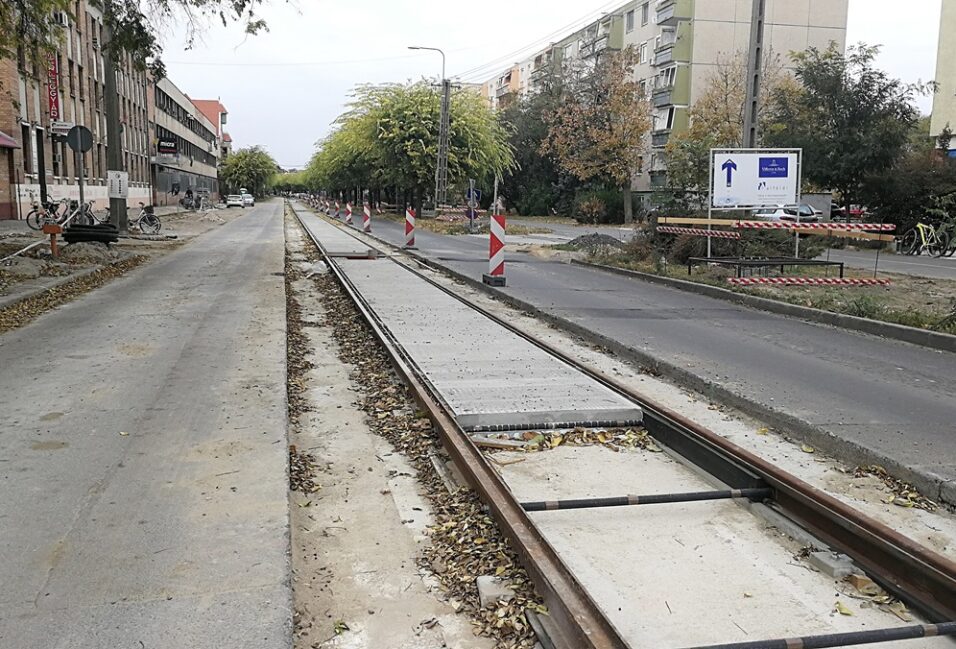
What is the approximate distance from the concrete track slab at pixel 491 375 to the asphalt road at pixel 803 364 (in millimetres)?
1323

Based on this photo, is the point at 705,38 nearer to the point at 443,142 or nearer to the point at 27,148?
the point at 443,142

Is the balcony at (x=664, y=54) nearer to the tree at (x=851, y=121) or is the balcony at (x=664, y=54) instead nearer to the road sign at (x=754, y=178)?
the tree at (x=851, y=121)

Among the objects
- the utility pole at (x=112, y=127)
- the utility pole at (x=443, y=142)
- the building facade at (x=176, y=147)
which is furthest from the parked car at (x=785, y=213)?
the building facade at (x=176, y=147)

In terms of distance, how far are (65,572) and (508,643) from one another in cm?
194

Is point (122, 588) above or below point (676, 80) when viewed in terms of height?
below

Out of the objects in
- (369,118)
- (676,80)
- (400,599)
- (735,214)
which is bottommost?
(400,599)

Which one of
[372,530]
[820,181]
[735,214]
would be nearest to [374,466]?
[372,530]

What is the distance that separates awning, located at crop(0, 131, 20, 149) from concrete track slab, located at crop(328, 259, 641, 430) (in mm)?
23350

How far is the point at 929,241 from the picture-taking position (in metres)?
26.9

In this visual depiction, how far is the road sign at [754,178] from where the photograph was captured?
1791cm

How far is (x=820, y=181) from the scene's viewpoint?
32.5m

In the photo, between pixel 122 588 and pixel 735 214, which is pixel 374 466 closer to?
pixel 122 588

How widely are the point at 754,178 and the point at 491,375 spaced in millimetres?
12620

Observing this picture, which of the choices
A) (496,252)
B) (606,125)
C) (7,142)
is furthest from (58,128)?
(606,125)
